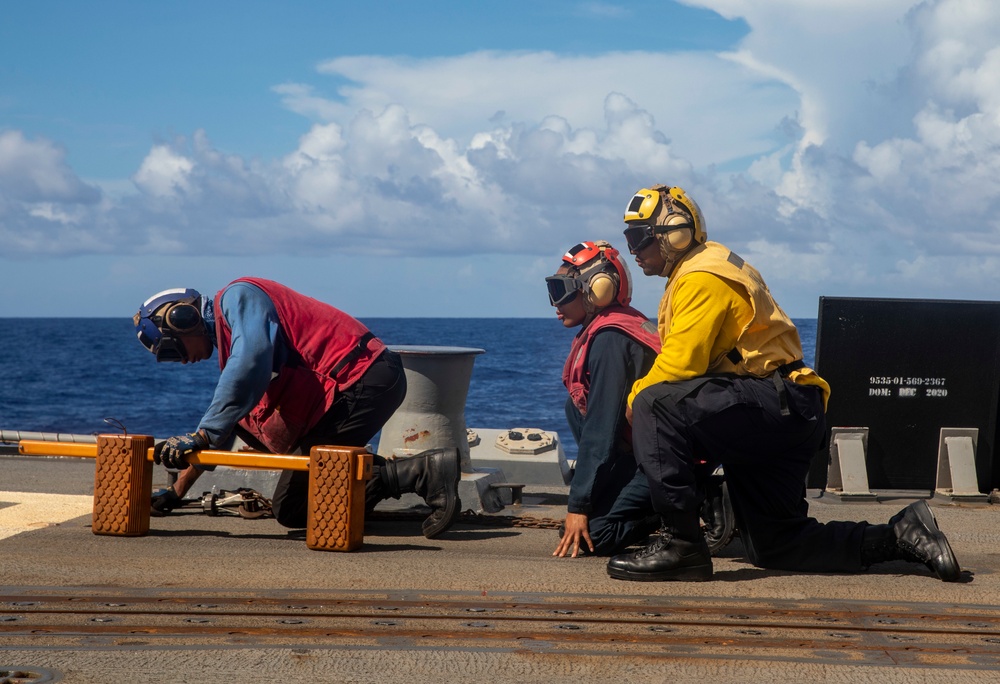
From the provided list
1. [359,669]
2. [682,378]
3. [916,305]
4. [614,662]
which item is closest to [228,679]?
[359,669]

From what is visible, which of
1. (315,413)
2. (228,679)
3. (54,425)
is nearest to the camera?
(228,679)

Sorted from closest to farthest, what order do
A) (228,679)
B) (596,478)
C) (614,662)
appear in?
(228,679), (614,662), (596,478)

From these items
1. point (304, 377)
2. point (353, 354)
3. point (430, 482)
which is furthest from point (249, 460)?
point (430, 482)

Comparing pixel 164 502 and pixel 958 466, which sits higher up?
pixel 958 466

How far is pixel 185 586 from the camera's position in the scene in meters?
4.58

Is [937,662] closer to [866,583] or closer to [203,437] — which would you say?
[866,583]

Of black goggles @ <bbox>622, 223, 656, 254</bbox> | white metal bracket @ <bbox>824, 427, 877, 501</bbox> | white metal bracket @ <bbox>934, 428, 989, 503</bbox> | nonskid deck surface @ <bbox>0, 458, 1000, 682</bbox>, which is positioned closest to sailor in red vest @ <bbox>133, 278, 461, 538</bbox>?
nonskid deck surface @ <bbox>0, 458, 1000, 682</bbox>

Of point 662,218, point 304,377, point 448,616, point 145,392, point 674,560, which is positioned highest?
point 662,218

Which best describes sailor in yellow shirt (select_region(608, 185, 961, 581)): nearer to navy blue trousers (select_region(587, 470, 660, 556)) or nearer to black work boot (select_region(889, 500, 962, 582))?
black work boot (select_region(889, 500, 962, 582))

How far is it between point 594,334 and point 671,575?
1.23 metres

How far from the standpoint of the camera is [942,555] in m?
4.72

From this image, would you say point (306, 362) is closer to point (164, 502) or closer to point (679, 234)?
point (164, 502)

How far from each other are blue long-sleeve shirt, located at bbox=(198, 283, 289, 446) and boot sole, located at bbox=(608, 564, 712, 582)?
2.05 metres

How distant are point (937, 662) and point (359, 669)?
1.97 metres
